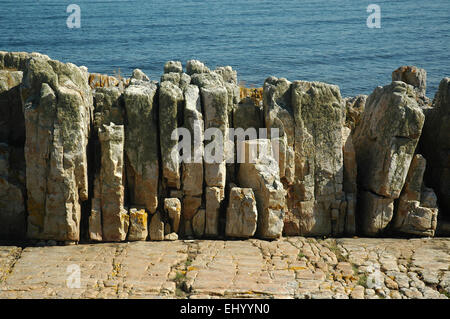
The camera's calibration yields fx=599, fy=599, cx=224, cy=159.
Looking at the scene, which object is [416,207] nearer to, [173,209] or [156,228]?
[173,209]

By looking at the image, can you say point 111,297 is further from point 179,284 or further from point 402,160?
point 402,160

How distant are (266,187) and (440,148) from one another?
15.3ft

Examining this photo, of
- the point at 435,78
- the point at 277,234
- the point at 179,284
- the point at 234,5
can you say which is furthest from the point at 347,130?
the point at 234,5

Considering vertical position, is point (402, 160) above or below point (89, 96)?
below

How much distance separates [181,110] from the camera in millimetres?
13766

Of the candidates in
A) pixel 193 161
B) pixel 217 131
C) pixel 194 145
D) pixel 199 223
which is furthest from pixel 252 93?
pixel 199 223

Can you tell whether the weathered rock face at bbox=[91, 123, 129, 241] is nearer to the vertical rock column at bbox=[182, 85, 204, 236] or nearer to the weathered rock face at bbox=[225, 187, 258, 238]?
the vertical rock column at bbox=[182, 85, 204, 236]

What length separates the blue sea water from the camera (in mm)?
36469

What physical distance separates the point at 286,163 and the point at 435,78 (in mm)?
22510

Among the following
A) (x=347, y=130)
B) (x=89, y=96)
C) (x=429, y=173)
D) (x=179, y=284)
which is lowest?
(x=179, y=284)

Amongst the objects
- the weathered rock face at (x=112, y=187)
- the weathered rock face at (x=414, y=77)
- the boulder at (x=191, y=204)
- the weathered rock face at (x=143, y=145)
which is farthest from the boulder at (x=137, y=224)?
the weathered rock face at (x=414, y=77)

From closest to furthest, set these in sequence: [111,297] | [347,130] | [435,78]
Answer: [111,297] → [347,130] → [435,78]

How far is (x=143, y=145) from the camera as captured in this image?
537 inches

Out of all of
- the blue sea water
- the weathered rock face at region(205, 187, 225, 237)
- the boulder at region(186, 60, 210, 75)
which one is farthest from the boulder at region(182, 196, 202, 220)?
the blue sea water
